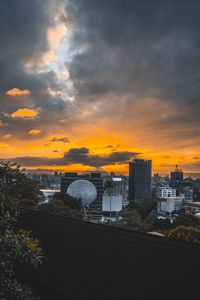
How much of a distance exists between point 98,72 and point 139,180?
561 feet

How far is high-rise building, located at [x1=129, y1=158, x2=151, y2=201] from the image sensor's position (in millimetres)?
183000

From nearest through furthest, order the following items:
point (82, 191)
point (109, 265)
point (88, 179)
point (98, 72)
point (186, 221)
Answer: point (109, 265), point (98, 72), point (186, 221), point (82, 191), point (88, 179)

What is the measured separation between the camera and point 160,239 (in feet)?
25.9

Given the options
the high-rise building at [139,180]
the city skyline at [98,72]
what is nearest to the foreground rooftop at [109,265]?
the city skyline at [98,72]

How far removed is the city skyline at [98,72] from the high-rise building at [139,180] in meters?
158

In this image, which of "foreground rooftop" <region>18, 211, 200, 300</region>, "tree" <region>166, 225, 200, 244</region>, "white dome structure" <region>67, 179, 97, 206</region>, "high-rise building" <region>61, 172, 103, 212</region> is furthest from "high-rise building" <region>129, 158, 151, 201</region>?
"foreground rooftop" <region>18, 211, 200, 300</region>

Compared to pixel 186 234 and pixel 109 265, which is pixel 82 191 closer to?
pixel 186 234

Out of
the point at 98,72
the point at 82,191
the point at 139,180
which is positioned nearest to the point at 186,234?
the point at 98,72

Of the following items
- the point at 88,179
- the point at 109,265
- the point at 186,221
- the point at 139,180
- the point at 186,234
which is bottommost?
the point at 186,221

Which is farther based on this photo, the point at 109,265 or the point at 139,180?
the point at 139,180

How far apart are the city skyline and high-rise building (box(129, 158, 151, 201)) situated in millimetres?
158123

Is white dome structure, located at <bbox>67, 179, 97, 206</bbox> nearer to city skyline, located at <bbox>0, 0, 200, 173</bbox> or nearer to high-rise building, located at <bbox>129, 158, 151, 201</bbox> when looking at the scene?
city skyline, located at <bbox>0, 0, 200, 173</bbox>

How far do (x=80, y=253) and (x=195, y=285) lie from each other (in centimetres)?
349

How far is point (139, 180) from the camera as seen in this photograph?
188m
